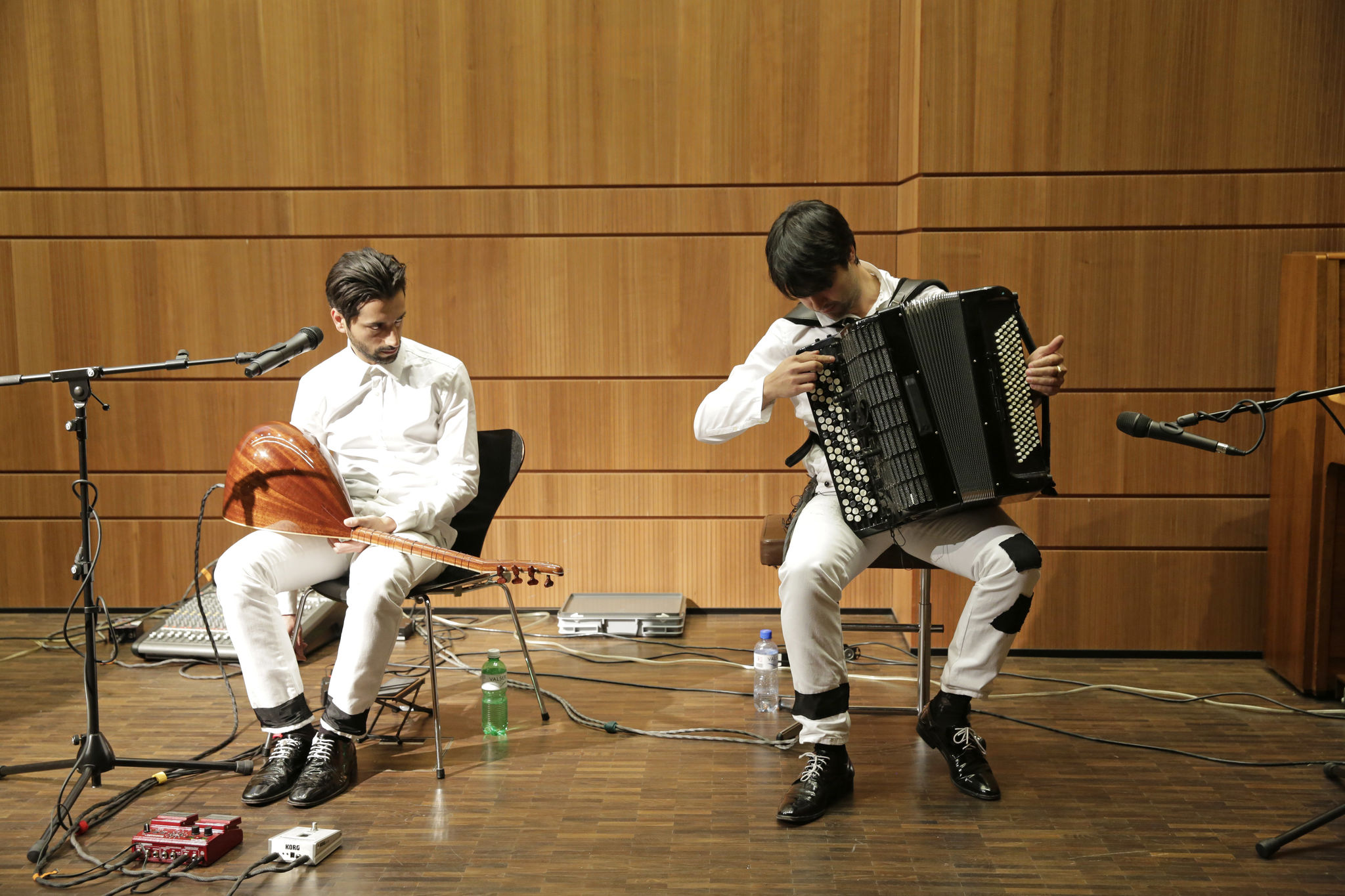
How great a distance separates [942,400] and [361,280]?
1.49m

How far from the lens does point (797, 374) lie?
8.07 ft

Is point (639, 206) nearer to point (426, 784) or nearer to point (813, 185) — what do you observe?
point (813, 185)

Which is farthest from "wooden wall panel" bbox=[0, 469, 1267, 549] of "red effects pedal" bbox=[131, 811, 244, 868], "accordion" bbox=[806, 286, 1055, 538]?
"red effects pedal" bbox=[131, 811, 244, 868]

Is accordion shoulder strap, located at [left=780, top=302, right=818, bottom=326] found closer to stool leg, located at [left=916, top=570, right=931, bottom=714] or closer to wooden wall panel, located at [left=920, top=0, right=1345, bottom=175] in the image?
stool leg, located at [left=916, top=570, right=931, bottom=714]

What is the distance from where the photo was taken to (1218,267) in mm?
3412

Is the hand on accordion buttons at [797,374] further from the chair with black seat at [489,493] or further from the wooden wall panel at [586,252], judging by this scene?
the wooden wall panel at [586,252]

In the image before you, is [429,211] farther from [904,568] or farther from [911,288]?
[904,568]

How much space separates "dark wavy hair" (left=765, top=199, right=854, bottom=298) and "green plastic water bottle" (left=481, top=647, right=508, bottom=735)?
51.8 inches

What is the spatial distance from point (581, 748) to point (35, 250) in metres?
2.96

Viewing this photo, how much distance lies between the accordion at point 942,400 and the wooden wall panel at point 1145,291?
1.07 m

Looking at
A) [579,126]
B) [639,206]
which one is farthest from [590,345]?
[579,126]

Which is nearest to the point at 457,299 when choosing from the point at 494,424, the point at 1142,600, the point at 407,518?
the point at 494,424

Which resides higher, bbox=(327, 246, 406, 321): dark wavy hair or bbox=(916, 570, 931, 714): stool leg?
bbox=(327, 246, 406, 321): dark wavy hair

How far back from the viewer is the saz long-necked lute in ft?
8.61
